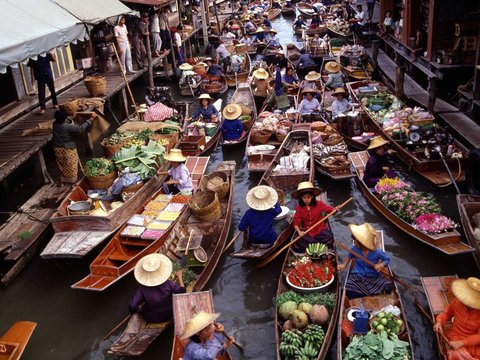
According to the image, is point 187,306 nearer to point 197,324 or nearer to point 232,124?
point 197,324

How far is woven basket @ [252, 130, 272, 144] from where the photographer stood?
1239 centimetres

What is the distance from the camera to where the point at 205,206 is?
930 centimetres

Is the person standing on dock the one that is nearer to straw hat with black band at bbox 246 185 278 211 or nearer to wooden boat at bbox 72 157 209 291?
wooden boat at bbox 72 157 209 291

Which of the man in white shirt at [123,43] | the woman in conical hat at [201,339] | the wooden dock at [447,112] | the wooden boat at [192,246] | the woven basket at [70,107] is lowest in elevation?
Result: the wooden boat at [192,246]

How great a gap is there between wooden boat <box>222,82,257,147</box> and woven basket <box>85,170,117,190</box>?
3672 mm

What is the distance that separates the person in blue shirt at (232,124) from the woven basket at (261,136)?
0.74 meters

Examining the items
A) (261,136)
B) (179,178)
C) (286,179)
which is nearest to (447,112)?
(261,136)

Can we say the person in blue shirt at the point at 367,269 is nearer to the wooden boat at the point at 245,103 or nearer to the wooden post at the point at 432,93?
the wooden boat at the point at 245,103

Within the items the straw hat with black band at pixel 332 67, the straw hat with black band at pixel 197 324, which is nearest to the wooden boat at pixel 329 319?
the straw hat with black band at pixel 197 324

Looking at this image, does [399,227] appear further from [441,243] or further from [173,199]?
[173,199]

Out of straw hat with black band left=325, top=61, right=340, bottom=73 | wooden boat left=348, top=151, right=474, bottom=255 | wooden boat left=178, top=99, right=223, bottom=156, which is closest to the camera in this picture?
wooden boat left=348, top=151, right=474, bottom=255

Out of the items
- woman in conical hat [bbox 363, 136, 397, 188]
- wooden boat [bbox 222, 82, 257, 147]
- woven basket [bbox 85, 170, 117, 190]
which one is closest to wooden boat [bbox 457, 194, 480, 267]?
woman in conical hat [bbox 363, 136, 397, 188]

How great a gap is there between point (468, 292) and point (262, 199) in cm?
360

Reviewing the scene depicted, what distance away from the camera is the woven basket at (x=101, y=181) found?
1025 centimetres
